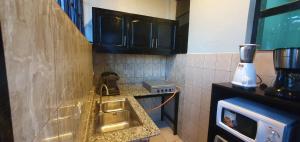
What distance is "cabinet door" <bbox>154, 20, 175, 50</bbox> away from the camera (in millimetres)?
Result: 2100

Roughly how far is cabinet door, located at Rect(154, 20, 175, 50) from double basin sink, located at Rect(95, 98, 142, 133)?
1.08 meters

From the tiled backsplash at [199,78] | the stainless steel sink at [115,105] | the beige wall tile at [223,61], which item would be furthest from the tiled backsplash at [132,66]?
the beige wall tile at [223,61]

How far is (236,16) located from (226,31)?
155 mm

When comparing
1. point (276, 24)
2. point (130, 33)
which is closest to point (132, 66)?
point (130, 33)

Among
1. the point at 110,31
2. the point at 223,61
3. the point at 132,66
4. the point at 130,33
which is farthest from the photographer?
the point at 132,66

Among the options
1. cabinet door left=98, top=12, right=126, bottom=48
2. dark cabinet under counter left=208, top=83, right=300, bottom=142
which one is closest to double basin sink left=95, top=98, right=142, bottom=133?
dark cabinet under counter left=208, top=83, right=300, bottom=142

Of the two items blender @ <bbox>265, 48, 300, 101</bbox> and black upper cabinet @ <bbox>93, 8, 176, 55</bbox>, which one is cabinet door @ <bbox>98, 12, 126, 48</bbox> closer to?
black upper cabinet @ <bbox>93, 8, 176, 55</bbox>

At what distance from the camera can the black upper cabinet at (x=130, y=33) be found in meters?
1.80

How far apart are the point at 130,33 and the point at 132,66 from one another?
699mm

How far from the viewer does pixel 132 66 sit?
2467 millimetres

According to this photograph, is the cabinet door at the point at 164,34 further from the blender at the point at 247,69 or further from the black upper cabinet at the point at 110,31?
the blender at the point at 247,69

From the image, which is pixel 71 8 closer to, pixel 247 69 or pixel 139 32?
pixel 139 32

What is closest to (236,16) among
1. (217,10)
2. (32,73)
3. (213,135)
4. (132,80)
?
(217,10)

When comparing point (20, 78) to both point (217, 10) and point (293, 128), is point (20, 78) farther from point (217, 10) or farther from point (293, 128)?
point (217, 10)
